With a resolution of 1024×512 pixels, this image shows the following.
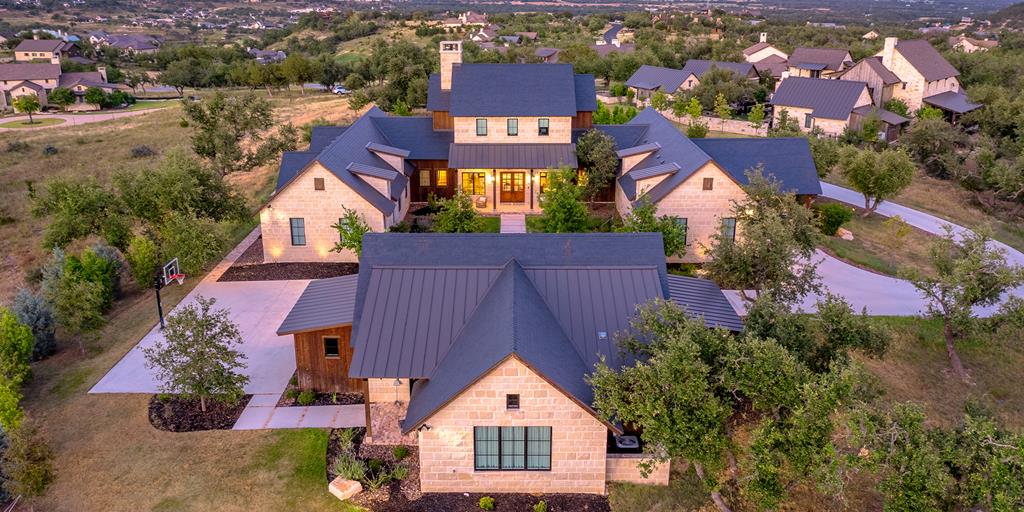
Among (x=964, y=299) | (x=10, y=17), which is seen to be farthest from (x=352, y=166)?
(x=10, y=17)

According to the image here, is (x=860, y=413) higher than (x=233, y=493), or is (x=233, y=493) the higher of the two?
(x=860, y=413)

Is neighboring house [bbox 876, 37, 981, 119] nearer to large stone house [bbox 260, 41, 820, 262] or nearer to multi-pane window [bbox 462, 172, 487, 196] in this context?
large stone house [bbox 260, 41, 820, 262]

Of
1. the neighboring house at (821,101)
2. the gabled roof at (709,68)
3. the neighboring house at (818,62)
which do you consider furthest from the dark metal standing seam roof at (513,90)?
the neighboring house at (818,62)

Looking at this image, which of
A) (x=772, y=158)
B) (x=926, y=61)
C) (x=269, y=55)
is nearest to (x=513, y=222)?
(x=772, y=158)

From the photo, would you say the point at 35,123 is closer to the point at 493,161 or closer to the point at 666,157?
the point at 493,161

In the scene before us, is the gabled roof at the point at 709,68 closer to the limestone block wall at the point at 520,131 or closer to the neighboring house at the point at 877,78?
the neighboring house at the point at 877,78

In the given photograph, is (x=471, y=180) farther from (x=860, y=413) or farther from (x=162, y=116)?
(x=162, y=116)
